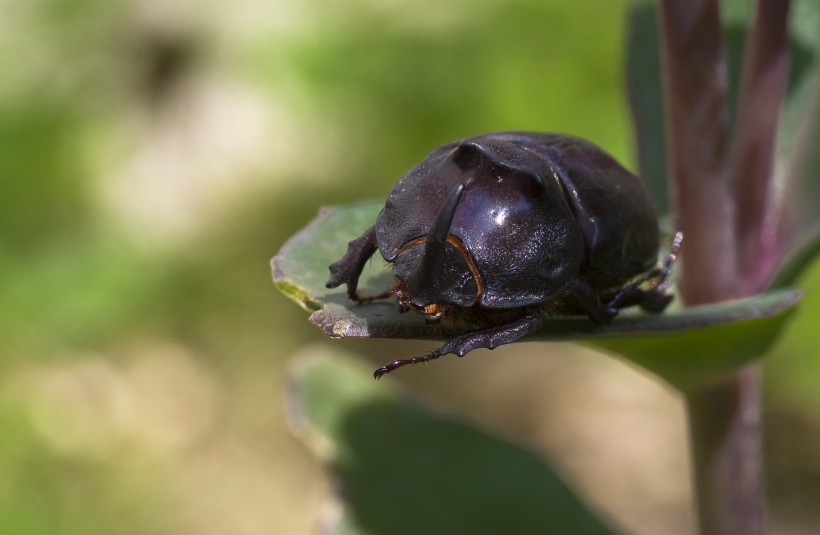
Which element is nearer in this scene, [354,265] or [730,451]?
[354,265]

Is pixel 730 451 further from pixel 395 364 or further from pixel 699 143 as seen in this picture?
pixel 395 364

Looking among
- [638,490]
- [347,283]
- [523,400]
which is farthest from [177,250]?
[347,283]

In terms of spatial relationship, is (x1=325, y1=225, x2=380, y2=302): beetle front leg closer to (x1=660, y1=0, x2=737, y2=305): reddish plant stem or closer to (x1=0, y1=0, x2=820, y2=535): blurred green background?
(x1=660, y1=0, x2=737, y2=305): reddish plant stem

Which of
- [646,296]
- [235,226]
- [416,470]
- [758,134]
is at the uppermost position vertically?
[758,134]

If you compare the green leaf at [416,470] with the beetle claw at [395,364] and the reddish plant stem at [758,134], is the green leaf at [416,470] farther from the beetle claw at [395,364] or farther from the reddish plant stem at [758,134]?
the beetle claw at [395,364]

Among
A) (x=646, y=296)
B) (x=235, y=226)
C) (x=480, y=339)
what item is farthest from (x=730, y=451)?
(x=235, y=226)

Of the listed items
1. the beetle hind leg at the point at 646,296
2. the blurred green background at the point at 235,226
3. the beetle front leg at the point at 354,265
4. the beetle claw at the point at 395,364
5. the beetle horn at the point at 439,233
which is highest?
the beetle horn at the point at 439,233

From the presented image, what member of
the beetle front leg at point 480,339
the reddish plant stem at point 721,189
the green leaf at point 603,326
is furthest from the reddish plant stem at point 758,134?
the beetle front leg at point 480,339
